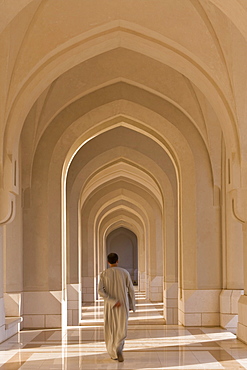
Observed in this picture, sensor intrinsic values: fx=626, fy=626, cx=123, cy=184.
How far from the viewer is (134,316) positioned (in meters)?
17.0

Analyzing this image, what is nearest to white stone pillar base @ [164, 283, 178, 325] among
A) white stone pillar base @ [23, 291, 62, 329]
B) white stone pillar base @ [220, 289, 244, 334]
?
white stone pillar base @ [220, 289, 244, 334]

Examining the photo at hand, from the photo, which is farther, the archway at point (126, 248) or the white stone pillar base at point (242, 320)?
the archway at point (126, 248)

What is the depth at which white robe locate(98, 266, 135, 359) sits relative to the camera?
313 inches

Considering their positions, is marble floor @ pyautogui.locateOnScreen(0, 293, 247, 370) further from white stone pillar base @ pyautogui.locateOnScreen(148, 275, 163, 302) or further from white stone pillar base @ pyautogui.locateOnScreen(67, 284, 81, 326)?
white stone pillar base @ pyautogui.locateOnScreen(148, 275, 163, 302)

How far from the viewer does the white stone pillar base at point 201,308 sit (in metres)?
12.5

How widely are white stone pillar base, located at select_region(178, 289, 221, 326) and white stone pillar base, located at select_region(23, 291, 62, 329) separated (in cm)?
256

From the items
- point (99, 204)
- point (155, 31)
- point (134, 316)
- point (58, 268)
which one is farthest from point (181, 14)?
point (99, 204)

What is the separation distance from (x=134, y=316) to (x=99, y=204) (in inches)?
274

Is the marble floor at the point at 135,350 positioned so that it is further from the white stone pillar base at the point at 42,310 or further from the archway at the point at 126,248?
the archway at the point at 126,248

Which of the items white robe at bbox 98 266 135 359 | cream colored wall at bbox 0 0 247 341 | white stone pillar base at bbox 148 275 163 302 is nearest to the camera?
white robe at bbox 98 266 135 359

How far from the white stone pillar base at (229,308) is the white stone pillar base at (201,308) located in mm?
215

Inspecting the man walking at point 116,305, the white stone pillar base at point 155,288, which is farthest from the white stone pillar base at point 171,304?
the man walking at point 116,305

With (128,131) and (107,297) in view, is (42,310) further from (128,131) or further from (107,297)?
(128,131)

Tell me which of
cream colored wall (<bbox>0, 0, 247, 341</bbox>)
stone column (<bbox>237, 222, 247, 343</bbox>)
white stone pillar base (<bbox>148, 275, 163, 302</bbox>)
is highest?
cream colored wall (<bbox>0, 0, 247, 341</bbox>)
